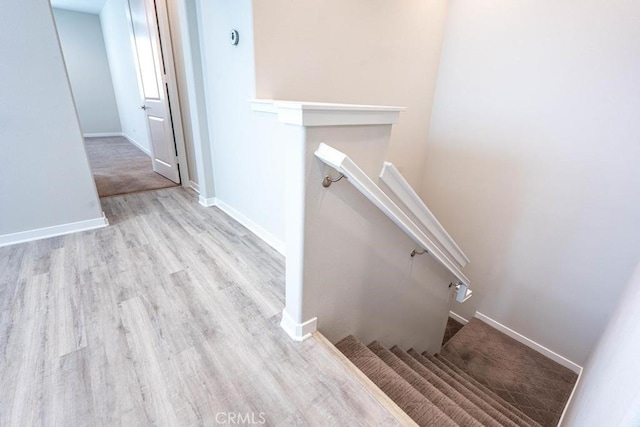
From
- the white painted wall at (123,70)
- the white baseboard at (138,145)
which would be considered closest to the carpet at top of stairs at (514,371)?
the white painted wall at (123,70)

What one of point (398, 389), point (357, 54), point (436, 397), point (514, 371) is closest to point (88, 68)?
point (357, 54)

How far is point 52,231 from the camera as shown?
2328mm

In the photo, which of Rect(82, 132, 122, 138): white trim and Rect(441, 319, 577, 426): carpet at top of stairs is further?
Rect(82, 132, 122, 138): white trim

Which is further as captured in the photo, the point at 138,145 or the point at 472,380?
the point at 138,145

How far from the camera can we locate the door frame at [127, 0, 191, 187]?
9.91ft

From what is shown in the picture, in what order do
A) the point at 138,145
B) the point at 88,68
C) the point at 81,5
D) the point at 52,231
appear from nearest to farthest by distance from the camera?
the point at 52,231 → the point at 81,5 → the point at 138,145 → the point at 88,68

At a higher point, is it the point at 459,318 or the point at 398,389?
the point at 398,389

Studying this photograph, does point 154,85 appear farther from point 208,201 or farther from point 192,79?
point 208,201

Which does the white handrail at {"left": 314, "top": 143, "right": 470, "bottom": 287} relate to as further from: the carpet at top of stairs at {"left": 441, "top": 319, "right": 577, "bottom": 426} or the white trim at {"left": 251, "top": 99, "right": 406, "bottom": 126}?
the carpet at top of stairs at {"left": 441, "top": 319, "right": 577, "bottom": 426}

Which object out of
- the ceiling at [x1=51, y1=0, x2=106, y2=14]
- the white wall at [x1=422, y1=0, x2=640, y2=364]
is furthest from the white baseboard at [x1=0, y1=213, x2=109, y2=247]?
the ceiling at [x1=51, y1=0, x2=106, y2=14]

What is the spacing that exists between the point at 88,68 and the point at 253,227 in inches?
293

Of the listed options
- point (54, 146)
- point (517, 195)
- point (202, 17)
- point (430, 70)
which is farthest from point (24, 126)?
point (517, 195)

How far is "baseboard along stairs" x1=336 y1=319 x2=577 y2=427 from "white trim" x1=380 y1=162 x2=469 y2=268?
77 cm

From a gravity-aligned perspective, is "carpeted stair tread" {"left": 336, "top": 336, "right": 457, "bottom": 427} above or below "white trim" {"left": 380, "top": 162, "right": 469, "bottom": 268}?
below
